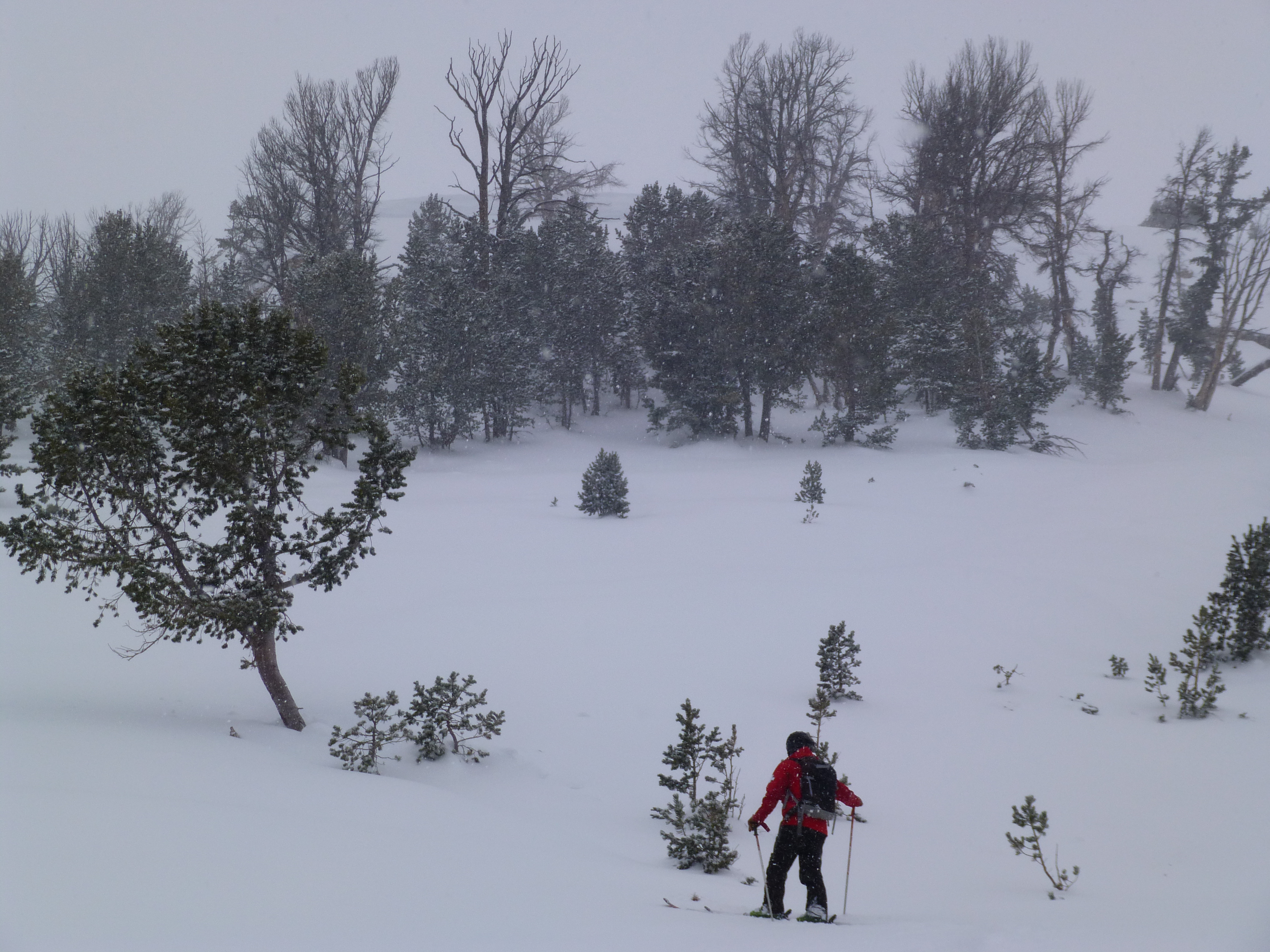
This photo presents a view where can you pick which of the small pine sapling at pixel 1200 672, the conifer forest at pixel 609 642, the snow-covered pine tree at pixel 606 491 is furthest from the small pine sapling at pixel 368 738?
the snow-covered pine tree at pixel 606 491

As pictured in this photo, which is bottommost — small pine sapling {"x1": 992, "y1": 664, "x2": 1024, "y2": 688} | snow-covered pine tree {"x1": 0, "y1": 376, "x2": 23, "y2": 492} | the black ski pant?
small pine sapling {"x1": 992, "y1": 664, "x2": 1024, "y2": 688}

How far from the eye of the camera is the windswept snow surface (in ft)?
12.0

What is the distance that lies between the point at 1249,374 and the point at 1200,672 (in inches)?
1258

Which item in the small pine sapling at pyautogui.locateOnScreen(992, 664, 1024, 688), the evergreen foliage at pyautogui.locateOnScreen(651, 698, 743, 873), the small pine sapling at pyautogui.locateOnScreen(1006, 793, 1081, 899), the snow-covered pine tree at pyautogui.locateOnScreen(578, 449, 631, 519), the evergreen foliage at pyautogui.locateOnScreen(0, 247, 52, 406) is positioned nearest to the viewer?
the small pine sapling at pyautogui.locateOnScreen(1006, 793, 1081, 899)

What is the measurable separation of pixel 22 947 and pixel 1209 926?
563 cm

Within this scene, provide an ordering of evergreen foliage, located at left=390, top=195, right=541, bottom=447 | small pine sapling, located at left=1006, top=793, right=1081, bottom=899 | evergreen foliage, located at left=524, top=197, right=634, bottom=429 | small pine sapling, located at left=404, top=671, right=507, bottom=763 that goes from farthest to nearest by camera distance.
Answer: evergreen foliage, located at left=524, top=197, right=634, bottom=429 < evergreen foliage, located at left=390, top=195, right=541, bottom=447 < small pine sapling, located at left=404, top=671, right=507, bottom=763 < small pine sapling, located at left=1006, top=793, right=1081, bottom=899

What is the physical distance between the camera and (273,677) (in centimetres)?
686

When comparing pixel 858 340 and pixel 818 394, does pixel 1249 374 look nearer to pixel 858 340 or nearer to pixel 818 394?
pixel 818 394

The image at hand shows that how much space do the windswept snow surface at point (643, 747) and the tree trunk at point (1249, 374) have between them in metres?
20.1

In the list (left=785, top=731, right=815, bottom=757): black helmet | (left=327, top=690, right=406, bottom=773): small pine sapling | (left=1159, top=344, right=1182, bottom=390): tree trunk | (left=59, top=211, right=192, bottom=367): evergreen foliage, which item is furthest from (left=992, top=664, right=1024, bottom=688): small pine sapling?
(left=1159, top=344, right=1182, bottom=390): tree trunk

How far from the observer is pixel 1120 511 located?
17.0 meters

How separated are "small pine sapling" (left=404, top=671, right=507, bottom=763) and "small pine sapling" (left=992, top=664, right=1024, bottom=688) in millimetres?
6080

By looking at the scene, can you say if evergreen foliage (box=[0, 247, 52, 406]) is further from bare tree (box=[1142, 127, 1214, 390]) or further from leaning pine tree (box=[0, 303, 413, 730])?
bare tree (box=[1142, 127, 1214, 390])

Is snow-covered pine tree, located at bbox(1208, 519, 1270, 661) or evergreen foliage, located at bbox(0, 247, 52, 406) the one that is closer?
snow-covered pine tree, located at bbox(1208, 519, 1270, 661)
